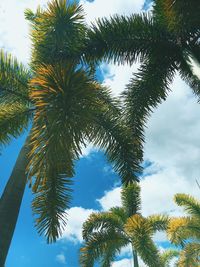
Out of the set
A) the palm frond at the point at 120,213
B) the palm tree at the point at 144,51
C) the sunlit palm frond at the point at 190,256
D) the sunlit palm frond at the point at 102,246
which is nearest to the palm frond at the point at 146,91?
the palm tree at the point at 144,51

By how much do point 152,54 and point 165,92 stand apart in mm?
1180

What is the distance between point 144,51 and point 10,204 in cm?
571

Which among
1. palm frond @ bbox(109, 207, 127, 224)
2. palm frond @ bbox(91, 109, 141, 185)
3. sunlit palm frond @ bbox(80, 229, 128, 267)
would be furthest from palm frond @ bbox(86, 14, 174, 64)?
palm frond @ bbox(109, 207, 127, 224)

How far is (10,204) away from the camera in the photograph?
7754mm

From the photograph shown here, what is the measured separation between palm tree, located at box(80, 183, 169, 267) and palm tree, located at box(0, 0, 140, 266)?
272 inches

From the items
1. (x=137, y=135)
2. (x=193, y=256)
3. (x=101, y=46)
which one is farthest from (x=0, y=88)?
(x=193, y=256)

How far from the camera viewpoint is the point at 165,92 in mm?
9930

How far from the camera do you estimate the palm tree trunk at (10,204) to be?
737 cm

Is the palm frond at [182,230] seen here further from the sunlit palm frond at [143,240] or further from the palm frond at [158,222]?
the sunlit palm frond at [143,240]

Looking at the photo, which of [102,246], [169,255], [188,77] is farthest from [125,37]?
[169,255]

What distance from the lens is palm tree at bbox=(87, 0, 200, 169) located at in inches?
372

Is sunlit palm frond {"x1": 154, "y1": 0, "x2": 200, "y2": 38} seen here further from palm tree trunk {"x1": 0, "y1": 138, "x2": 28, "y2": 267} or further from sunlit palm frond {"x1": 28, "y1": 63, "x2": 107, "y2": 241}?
palm tree trunk {"x1": 0, "y1": 138, "x2": 28, "y2": 267}

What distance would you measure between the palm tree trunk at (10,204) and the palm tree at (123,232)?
8064mm

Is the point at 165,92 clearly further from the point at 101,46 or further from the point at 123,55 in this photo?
the point at 101,46
